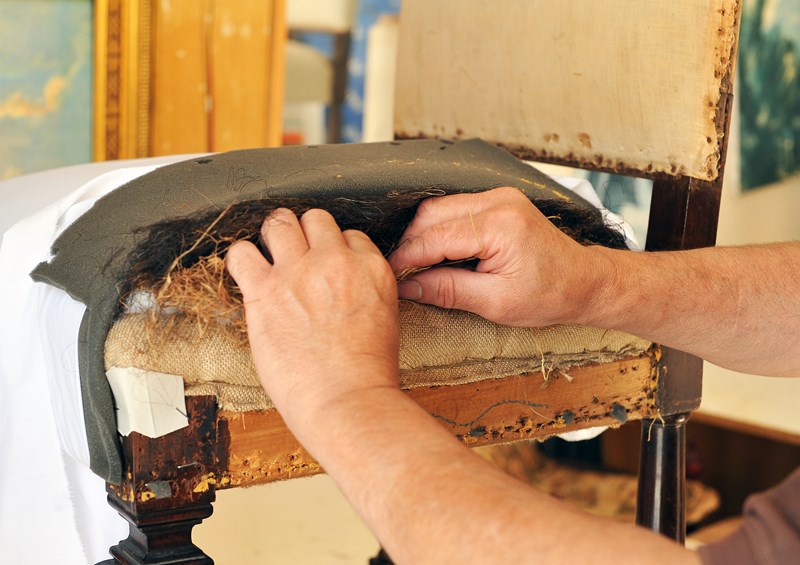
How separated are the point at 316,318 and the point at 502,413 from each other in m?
0.26

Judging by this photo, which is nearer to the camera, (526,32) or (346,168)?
(346,168)

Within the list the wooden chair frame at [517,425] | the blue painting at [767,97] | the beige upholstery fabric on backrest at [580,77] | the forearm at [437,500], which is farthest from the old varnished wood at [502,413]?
the blue painting at [767,97]

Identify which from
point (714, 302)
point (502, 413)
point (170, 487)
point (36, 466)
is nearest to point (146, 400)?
point (170, 487)

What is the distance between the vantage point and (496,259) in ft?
2.15

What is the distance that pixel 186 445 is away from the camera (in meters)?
0.62

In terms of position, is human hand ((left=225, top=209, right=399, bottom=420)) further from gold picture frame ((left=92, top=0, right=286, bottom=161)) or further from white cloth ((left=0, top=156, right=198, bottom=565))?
gold picture frame ((left=92, top=0, right=286, bottom=161))

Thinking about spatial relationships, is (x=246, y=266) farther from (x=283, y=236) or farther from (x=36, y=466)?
(x=36, y=466)

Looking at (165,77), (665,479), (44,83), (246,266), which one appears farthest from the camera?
(165,77)

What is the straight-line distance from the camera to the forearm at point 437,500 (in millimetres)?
462

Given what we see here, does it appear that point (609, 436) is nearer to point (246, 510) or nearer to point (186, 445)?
point (246, 510)

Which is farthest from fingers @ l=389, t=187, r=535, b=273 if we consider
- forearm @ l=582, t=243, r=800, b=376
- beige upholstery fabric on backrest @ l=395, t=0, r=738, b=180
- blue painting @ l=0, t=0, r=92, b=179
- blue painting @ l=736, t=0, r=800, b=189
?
blue painting @ l=736, t=0, r=800, b=189

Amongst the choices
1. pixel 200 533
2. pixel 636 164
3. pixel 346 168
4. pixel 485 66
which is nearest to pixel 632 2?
pixel 636 164

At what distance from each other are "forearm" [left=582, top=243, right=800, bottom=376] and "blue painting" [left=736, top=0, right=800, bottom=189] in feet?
4.33

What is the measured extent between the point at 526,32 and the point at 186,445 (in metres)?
0.68
